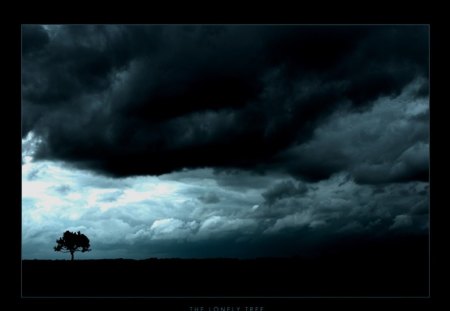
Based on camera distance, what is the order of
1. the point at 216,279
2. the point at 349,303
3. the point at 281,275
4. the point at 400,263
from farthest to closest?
the point at 281,275, the point at 400,263, the point at 216,279, the point at 349,303

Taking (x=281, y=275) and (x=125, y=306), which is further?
(x=281, y=275)

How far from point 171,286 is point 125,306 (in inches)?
188

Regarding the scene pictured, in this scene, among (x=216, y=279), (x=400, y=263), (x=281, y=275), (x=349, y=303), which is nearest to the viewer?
(x=349, y=303)

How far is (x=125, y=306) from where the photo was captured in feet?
42.0

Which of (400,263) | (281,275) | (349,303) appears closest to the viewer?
(349,303)

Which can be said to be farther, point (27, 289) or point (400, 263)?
point (400, 263)

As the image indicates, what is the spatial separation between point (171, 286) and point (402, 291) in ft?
28.2
